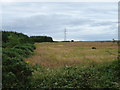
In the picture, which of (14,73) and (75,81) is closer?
(14,73)

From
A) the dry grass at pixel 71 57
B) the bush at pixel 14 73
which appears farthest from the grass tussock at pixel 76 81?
the dry grass at pixel 71 57

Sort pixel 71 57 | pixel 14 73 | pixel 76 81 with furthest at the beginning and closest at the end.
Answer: pixel 71 57 < pixel 76 81 < pixel 14 73

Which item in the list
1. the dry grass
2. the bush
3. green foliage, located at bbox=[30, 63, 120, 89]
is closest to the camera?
the bush

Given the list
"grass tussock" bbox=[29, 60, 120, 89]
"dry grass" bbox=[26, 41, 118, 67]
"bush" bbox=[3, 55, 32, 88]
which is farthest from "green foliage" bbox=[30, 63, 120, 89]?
"dry grass" bbox=[26, 41, 118, 67]

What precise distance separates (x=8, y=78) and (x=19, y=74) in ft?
1.85

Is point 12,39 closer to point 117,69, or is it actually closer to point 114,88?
point 117,69

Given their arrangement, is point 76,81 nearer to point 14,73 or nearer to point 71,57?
point 14,73

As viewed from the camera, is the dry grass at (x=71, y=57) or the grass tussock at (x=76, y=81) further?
the dry grass at (x=71, y=57)

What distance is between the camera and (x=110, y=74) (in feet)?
25.3

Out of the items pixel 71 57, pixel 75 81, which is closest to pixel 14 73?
pixel 75 81

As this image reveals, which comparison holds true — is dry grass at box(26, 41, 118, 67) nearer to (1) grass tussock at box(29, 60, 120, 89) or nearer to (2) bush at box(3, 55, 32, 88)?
(1) grass tussock at box(29, 60, 120, 89)

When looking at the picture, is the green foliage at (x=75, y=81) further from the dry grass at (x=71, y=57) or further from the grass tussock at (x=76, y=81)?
the dry grass at (x=71, y=57)

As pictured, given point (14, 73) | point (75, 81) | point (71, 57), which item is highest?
point (14, 73)

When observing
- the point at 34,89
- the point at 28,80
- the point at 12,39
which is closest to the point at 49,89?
the point at 34,89
